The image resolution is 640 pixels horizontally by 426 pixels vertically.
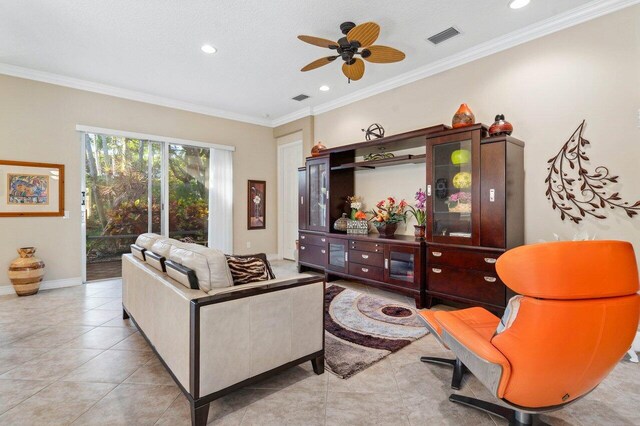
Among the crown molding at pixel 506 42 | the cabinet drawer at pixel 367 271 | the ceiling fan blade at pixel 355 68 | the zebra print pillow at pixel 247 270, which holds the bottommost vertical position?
the cabinet drawer at pixel 367 271

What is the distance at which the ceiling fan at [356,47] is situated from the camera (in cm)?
266

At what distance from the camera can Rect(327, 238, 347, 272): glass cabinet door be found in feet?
14.5

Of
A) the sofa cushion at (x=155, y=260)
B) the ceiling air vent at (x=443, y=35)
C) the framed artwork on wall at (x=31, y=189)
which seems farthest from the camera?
the framed artwork on wall at (x=31, y=189)

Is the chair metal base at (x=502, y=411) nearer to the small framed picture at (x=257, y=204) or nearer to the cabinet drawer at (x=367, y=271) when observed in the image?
the cabinet drawer at (x=367, y=271)

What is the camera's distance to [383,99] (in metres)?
4.66

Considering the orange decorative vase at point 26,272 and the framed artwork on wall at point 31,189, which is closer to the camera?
the orange decorative vase at point 26,272

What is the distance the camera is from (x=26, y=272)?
392cm

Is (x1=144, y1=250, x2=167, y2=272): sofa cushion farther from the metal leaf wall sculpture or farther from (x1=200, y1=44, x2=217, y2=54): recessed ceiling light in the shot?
the metal leaf wall sculpture

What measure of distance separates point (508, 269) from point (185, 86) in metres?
4.94

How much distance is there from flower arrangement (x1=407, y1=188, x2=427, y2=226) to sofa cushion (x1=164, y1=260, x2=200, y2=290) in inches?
110

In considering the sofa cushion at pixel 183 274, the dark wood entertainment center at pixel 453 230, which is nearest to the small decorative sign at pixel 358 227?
the dark wood entertainment center at pixel 453 230

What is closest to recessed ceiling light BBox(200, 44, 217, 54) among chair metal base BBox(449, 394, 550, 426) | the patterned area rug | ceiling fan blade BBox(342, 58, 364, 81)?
ceiling fan blade BBox(342, 58, 364, 81)

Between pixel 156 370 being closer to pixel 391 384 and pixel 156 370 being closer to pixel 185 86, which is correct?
pixel 391 384

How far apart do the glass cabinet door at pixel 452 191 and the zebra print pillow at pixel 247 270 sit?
2.15 metres
